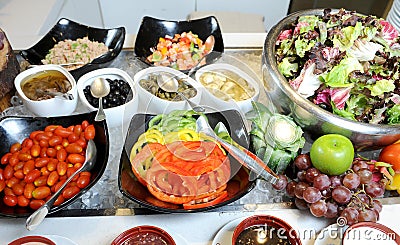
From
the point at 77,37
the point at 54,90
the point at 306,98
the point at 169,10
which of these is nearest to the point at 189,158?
the point at 306,98

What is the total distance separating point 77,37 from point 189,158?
2.63ft

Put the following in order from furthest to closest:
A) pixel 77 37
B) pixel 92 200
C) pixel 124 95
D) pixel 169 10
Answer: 1. pixel 169 10
2. pixel 77 37
3. pixel 124 95
4. pixel 92 200

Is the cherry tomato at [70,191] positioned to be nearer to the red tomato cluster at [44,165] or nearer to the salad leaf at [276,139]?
the red tomato cluster at [44,165]

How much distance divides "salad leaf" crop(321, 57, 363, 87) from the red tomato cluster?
68 centimetres

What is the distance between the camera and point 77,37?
5.01ft

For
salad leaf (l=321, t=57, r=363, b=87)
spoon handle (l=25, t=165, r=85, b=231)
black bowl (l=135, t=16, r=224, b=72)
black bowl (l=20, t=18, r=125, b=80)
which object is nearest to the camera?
spoon handle (l=25, t=165, r=85, b=231)

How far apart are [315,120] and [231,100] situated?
0.83ft

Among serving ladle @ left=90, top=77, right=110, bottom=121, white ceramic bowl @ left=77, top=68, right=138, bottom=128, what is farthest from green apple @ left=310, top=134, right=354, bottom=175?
serving ladle @ left=90, top=77, right=110, bottom=121

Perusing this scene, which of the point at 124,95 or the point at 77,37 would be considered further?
the point at 77,37

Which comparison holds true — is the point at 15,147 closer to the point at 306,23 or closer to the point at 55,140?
the point at 55,140

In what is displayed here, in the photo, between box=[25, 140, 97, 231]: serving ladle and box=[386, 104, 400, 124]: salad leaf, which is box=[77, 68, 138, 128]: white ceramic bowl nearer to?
box=[25, 140, 97, 231]: serving ladle

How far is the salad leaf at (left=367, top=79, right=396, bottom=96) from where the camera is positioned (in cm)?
110

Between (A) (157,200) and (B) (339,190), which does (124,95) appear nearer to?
(A) (157,200)

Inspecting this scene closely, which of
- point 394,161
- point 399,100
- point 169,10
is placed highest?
point 399,100
